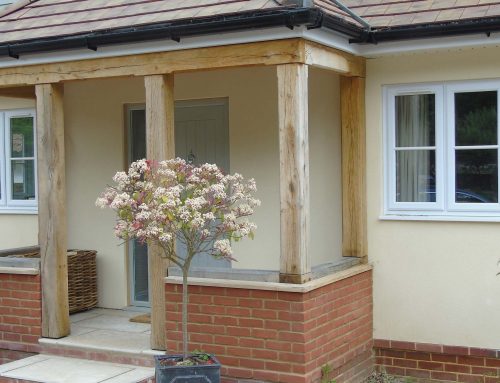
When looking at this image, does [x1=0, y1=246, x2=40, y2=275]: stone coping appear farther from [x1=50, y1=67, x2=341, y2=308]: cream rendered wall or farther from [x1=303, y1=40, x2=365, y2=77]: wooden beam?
[x1=303, y1=40, x2=365, y2=77]: wooden beam

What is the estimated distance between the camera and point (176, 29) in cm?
685

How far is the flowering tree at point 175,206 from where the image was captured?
6.06 metres

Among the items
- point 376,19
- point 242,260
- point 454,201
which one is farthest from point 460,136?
point 242,260

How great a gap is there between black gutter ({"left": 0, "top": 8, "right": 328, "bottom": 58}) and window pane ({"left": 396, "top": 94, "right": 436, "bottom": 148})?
113cm

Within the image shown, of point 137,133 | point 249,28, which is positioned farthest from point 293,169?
point 137,133

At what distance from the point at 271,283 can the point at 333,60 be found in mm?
2145

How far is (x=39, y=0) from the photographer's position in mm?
9008

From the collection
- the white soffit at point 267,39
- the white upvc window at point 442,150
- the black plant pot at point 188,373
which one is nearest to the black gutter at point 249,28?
the white soffit at point 267,39

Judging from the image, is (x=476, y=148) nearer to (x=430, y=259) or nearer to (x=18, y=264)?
(x=430, y=259)

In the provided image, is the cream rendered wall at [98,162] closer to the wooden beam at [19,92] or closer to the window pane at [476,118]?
the wooden beam at [19,92]

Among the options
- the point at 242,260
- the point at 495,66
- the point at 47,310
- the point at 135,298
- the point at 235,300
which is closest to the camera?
the point at 235,300

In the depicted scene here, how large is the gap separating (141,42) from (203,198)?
6.43 feet

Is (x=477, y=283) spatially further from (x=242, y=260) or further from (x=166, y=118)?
(x=166, y=118)

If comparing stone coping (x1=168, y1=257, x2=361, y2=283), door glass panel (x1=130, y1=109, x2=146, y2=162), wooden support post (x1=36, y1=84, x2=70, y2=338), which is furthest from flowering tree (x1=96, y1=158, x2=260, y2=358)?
door glass panel (x1=130, y1=109, x2=146, y2=162)
